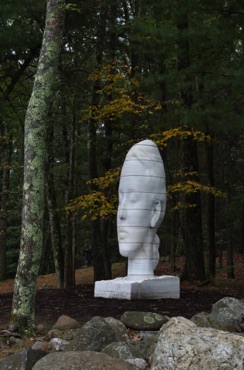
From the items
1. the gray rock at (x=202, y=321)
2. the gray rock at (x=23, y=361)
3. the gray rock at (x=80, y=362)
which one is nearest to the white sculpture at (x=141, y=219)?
the gray rock at (x=202, y=321)

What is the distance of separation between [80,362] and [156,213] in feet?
23.4

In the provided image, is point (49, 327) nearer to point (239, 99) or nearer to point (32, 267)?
point (32, 267)

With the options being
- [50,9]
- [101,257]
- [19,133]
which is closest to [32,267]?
[50,9]

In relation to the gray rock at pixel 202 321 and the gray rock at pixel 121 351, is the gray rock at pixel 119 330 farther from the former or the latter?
the gray rock at pixel 202 321

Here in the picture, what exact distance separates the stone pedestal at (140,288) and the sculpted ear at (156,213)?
1202 millimetres

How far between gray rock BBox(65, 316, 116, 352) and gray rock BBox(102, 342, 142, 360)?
29 cm

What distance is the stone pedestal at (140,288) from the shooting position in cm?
1071

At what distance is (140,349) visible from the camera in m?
6.17

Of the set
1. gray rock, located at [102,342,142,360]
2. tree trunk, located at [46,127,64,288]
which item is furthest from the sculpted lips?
gray rock, located at [102,342,142,360]

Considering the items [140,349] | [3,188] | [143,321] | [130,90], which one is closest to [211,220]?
[130,90]

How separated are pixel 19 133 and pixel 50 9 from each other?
12.7 metres

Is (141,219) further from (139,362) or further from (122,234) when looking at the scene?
(139,362)

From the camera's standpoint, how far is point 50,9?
26.7ft

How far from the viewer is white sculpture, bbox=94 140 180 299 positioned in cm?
1131
